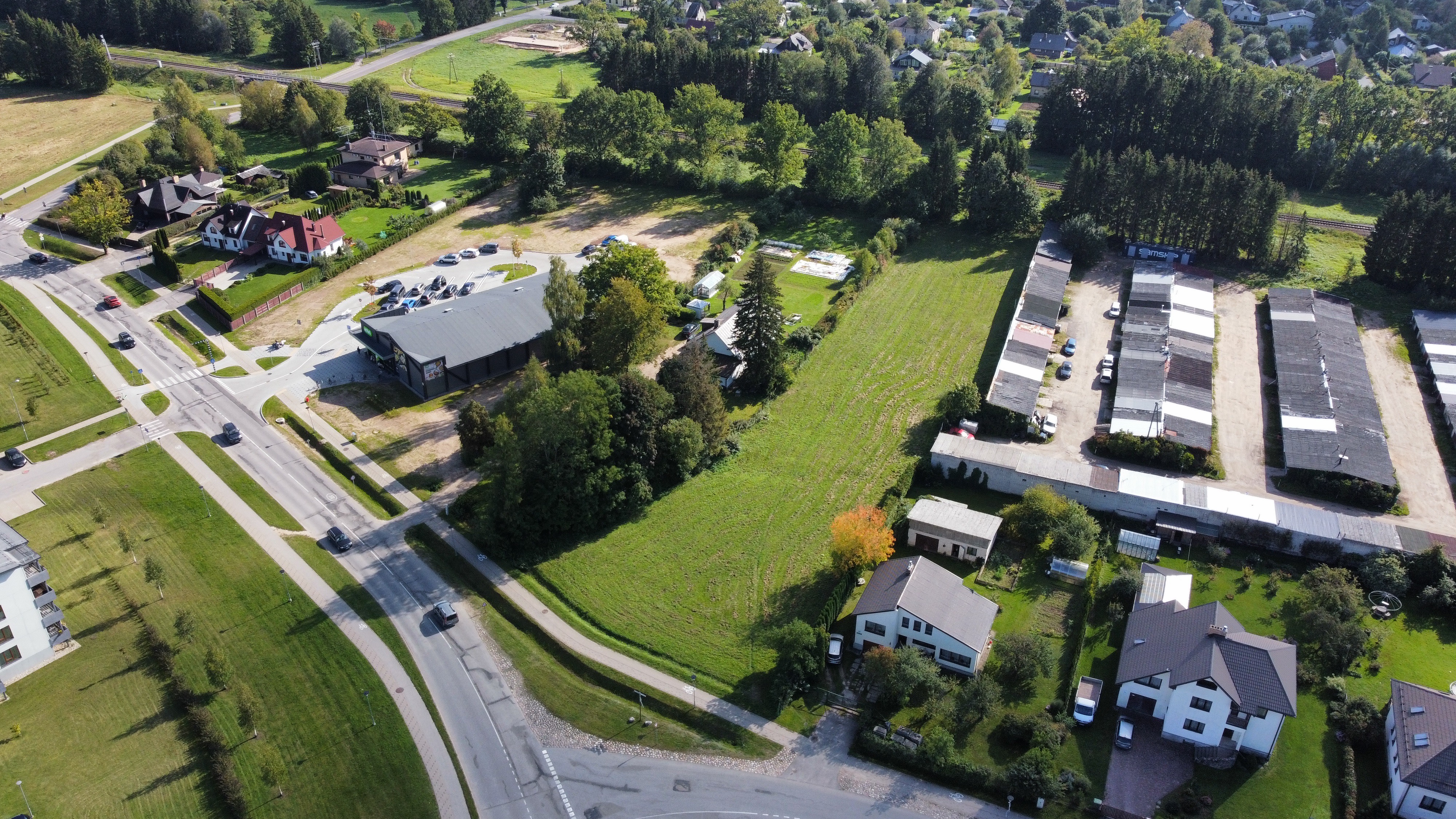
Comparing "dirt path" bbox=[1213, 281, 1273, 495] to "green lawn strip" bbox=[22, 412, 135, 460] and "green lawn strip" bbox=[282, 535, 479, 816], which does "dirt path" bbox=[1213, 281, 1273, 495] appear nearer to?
"green lawn strip" bbox=[282, 535, 479, 816]

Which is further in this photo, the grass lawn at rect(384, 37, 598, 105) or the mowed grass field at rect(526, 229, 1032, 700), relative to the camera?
the grass lawn at rect(384, 37, 598, 105)

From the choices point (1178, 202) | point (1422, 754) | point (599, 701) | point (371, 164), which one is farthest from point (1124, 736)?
point (371, 164)

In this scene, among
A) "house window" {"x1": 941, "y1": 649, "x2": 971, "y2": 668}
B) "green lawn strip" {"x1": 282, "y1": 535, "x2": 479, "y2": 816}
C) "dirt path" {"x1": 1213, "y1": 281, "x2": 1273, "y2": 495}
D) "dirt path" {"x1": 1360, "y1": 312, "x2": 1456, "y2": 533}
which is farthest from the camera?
"dirt path" {"x1": 1213, "y1": 281, "x2": 1273, "y2": 495}

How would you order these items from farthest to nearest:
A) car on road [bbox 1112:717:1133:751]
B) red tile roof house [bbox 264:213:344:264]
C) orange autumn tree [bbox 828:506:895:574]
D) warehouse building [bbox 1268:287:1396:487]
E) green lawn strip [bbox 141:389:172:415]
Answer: red tile roof house [bbox 264:213:344:264]
green lawn strip [bbox 141:389:172:415]
warehouse building [bbox 1268:287:1396:487]
orange autumn tree [bbox 828:506:895:574]
car on road [bbox 1112:717:1133:751]

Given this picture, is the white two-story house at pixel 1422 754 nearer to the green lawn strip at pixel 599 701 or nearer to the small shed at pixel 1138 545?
the small shed at pixel 1138 545

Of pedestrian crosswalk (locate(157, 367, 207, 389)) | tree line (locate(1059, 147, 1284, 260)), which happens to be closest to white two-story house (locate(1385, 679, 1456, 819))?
tree line (locate(1059, 147, 1284, 260))

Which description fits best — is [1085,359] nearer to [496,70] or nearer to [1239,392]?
[1239,392]

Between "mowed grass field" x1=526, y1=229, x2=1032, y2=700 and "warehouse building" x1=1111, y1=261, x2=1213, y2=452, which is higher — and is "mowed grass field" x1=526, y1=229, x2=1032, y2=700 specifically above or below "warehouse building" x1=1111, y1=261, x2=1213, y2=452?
below

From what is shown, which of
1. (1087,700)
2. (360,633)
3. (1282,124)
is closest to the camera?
(1087,700)

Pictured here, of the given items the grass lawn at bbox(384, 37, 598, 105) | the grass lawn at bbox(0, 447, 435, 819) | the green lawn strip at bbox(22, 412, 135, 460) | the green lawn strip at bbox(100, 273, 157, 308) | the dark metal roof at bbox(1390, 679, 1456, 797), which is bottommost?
the grass lawn at bbox(0, 447, 435, 819)
